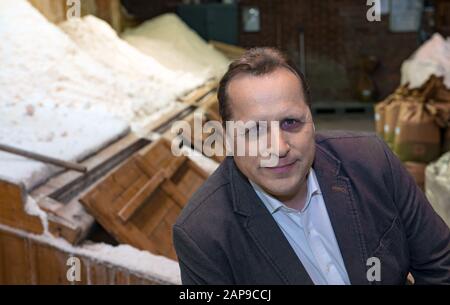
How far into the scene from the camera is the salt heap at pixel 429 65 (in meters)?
5.49

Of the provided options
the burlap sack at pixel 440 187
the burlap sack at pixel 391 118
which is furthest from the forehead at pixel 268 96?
the burlap sack at pixel 391 118

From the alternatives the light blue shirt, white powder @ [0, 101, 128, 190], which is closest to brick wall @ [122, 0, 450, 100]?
white powder @ [0, 101, 128, 190]

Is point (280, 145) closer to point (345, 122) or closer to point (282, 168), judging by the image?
point (282, 168)

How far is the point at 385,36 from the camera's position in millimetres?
8742

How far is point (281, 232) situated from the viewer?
1.21m

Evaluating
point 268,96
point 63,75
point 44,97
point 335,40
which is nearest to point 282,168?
point 268,96

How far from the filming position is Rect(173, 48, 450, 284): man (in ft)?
3.83

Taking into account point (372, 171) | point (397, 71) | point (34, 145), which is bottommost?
point (397, 71)

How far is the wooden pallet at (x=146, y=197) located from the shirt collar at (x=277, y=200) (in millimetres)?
1425

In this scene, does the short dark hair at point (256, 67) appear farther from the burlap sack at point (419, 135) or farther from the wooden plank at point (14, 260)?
the burlap sack at point (419, 135)

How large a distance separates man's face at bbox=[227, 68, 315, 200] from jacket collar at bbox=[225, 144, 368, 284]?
0.06 m
